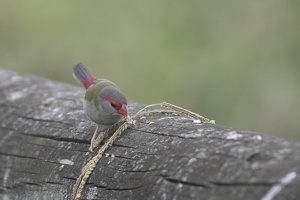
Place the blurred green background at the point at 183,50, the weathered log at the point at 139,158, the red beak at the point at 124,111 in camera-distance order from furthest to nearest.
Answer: the blurred green background at the point at 183,50 < the red beak at the point at 124,111 < the weathered log at the point at 139,158

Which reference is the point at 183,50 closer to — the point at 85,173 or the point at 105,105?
the point at 105,105

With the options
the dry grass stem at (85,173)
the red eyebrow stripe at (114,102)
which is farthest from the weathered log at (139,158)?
the red eyebrow stripe at (114,102)

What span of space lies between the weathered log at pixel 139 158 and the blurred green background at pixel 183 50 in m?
3.18

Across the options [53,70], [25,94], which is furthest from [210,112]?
[25,94]

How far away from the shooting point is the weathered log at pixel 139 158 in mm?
1922

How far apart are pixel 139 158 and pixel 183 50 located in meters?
4.94

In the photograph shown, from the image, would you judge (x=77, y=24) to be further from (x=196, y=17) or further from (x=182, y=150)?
(x=182, y=150)

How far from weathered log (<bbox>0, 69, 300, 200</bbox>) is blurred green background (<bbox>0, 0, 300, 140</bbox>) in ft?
10.4

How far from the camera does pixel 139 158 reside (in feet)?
8.00

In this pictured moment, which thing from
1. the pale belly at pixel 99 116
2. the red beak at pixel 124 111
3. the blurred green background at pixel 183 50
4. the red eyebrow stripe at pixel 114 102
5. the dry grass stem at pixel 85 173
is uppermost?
the red eyebrow stripe at pixel 114 102

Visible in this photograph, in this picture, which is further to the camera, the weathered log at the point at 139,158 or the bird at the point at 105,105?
the bird at the point at 105,105

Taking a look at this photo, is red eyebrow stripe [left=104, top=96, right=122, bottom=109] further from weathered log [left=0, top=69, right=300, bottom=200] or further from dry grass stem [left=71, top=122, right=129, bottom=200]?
dry grass stem [left=71, top=122, right=129, bottom=200]

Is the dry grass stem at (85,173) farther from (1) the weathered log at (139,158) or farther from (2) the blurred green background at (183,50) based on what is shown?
(2) the blurred green background at (183,50)

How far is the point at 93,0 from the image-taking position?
8.10 m
